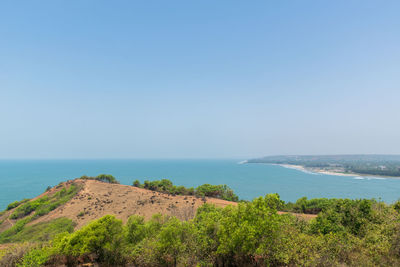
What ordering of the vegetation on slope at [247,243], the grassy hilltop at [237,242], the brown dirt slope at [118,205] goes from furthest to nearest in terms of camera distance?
the brown dirt slope at [118,205] < the grassy hilltop at [237,242] < the vegetation on slope at [247,243]

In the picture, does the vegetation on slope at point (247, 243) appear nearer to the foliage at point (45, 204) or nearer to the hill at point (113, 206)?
the hill at point (113, 206)

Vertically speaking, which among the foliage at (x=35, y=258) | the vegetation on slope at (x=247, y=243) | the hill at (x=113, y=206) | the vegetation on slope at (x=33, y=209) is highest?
the vegetation on slope at (x=247, y=243)

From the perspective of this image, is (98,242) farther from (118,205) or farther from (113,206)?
(118,205)

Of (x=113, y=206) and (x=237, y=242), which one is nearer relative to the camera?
(x=237, y=242)

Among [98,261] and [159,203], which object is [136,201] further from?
[98,261]

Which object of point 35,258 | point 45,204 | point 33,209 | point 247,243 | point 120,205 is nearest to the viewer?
point 247,243

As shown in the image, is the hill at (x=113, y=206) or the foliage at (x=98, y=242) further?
the hill at (x=113, y=206)

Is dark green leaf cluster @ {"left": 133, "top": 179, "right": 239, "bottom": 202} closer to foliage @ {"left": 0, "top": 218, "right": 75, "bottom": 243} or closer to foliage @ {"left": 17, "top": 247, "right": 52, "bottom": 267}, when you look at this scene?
foliage @ {"left": 0, "top": 218, "right": 75, "bottom": 243}

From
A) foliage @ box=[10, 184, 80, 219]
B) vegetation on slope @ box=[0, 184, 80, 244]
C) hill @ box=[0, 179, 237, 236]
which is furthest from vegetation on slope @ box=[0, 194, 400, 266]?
foliage @ box=[10, 184, 80, 219]

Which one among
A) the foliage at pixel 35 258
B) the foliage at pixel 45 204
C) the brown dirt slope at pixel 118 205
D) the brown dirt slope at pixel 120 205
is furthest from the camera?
the foliage at pixel 45 204

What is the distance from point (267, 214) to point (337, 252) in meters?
Result: 5.42

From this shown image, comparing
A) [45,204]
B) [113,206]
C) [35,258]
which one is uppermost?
[35,258]

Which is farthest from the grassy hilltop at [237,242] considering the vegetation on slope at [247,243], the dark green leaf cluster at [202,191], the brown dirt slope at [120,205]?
the dark green leaf cluster at [202,191]

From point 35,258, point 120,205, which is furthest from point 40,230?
point 35,258
